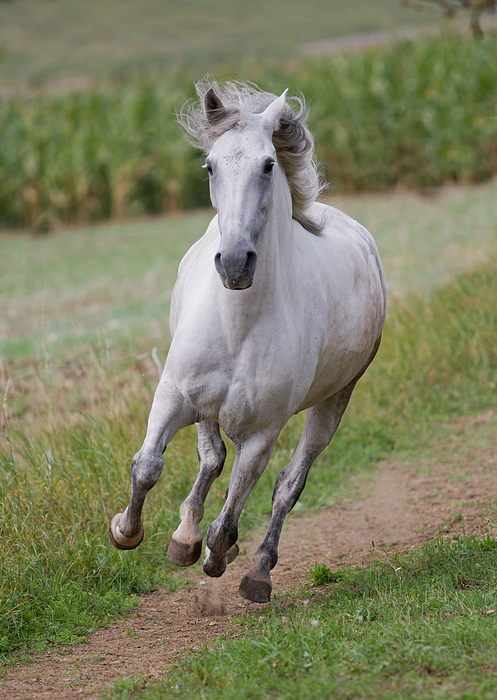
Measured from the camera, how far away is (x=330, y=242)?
13.7 feet

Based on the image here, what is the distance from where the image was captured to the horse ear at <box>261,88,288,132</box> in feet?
11.0

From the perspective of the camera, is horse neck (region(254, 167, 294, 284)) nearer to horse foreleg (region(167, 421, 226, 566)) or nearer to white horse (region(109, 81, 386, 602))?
white horse (region(109, 81, 386, 602))

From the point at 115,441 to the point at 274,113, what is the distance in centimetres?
275

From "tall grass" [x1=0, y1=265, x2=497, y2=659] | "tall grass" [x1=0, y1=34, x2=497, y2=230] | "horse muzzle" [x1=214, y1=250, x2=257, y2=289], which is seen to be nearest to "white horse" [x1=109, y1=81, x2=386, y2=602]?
"horse muzzle" [x1=214, y1=250, x2=257, y2=289]

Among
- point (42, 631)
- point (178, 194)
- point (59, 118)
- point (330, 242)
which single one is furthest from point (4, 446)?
point (59, 118)

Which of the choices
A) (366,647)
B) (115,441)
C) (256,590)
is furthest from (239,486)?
(115,441)

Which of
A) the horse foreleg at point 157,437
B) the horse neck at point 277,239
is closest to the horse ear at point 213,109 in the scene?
the horse neck at point 277,239

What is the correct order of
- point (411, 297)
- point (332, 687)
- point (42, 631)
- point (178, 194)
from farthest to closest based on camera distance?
point (178, 194)
point (411, 297)
point (42, 631)
point (332, 687)

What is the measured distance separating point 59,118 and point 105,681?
17.2m

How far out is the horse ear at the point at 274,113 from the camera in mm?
3350

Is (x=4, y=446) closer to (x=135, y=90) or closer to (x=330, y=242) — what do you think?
(x=330, y=242)

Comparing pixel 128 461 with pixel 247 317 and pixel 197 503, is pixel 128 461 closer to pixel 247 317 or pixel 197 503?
pixel 197 503

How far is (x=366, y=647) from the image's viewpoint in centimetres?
302

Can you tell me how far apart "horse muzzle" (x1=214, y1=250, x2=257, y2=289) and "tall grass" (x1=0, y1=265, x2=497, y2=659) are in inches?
80.8
